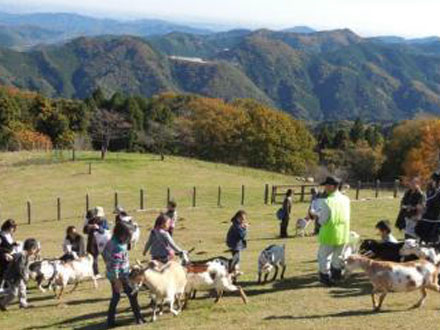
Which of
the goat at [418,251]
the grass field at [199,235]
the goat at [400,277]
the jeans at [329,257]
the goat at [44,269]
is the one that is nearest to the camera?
the goat at [400,277]

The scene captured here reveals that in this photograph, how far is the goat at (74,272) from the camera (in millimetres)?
13938

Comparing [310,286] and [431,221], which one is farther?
[310,286]

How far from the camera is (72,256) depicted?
1451 cm

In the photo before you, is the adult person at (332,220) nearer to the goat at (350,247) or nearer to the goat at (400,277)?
the goat at (350,247)

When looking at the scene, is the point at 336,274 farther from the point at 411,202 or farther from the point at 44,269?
the point at 44,269

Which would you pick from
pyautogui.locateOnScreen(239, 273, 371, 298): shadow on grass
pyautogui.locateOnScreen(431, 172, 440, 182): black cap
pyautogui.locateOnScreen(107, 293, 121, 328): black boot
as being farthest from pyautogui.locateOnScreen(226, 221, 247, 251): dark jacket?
pyautogui.locateOnScreen(431, 172, 440, 182): black cap

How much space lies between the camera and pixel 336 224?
12.1 metres

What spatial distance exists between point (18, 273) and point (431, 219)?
28.6 ft

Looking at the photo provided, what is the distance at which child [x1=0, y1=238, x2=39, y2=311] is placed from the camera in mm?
12984

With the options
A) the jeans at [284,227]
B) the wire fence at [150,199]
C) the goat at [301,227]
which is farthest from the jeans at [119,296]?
the wire fence at [150,199]

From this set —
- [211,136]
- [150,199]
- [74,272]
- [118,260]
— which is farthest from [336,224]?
[211,136]

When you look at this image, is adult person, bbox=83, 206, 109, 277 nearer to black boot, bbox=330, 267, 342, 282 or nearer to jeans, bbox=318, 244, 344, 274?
jeans, bbox=318, 244, 344, 274

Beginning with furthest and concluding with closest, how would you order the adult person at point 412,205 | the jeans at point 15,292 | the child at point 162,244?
the adult person at point 412,205
the jeans at point 15,292
the child at point 162,244

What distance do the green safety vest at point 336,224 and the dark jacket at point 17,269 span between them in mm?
6237
